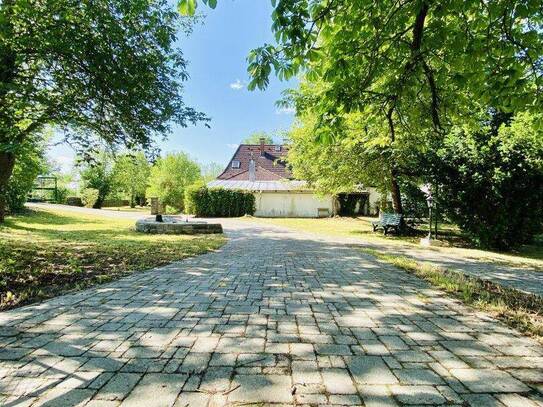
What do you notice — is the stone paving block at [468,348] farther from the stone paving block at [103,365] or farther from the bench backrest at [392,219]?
the bench backrest at [392,219]

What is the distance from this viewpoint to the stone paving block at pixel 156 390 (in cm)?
223

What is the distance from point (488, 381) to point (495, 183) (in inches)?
409

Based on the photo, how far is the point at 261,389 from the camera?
242 cm

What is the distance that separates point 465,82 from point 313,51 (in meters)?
2.35

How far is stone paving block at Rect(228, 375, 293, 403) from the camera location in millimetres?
2283

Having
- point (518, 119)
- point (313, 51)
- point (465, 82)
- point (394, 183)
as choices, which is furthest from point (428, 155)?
point (313, 51)

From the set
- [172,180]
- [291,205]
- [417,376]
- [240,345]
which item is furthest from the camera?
[172,180]

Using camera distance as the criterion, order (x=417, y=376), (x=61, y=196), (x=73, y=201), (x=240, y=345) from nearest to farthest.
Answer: (x=417, y=376) < (x=240, y=345) < (x=73, y=201) < (x=61, y=196)

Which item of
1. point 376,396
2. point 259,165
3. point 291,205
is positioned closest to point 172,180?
point 259,165

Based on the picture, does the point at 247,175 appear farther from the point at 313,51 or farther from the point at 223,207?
the point at 313,51

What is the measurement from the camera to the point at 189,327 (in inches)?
144

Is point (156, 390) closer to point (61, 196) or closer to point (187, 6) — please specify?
point (187, 6)

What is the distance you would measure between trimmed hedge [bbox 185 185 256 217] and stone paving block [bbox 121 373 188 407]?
26.1 metres

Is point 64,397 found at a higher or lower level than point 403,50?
lower
